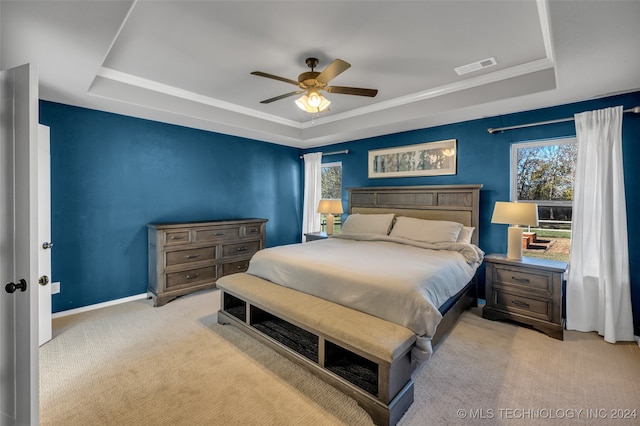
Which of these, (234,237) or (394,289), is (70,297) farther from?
(394,289)

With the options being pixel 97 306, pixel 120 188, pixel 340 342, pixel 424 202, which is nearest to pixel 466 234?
pixel 424 202

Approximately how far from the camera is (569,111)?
3043mm

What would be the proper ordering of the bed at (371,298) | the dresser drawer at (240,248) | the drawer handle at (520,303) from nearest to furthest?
the bed at (371,298) → the drawer handle at (520,303) → the dresser drawer at (240,248)

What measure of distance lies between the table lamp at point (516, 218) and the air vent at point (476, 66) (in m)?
1.47

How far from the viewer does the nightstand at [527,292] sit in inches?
107

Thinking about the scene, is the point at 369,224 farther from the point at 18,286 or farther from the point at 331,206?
the point at 18,286

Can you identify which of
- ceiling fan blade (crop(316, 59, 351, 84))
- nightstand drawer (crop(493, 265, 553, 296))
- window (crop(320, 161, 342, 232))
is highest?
ceiling fan blade (crop(316, 59, 351, 84))

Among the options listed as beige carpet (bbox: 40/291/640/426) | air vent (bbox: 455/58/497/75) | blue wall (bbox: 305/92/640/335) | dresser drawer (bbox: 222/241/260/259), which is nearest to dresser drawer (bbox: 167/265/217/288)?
dresser drawer (bbox: 222/241/260/259)

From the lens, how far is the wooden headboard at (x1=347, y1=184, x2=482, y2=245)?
3.65 m

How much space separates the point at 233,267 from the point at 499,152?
406 centimetres

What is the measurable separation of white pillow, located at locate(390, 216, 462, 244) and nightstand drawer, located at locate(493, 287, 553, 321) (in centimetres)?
76

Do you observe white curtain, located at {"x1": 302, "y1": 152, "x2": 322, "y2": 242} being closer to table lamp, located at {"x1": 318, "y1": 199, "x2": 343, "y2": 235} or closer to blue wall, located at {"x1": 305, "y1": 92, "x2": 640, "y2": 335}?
table lamp, located at {"x1": 318, "y1": 199, "x2": 343, "y2": 235}

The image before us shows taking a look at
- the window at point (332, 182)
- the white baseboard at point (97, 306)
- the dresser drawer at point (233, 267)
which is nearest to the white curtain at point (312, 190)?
the window at point (332, 182)

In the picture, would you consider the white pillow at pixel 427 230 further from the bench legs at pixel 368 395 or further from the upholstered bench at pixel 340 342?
the bench legs at pixel 368 395
